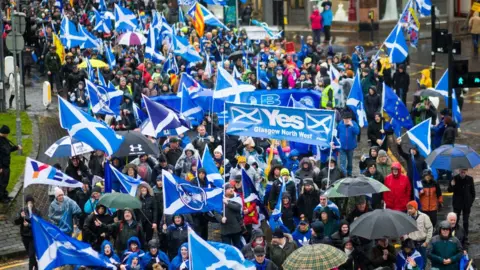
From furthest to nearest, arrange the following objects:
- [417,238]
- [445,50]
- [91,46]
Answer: [91,46], [445,50], [417,238]

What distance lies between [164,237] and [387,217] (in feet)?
11.5

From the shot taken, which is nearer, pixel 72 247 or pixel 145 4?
pixel 72 247

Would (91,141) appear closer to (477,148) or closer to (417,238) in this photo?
(417,238)

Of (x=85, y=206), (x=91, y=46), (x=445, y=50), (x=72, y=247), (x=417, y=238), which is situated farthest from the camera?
(x=91, y=46)

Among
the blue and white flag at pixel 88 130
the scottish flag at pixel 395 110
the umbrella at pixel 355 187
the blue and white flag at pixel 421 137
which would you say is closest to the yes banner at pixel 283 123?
the umbrella at pixel 355 187

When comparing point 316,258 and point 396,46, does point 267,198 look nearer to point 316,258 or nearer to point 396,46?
point 316,258

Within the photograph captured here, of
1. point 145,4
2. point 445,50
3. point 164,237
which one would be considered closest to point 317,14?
point 145,4

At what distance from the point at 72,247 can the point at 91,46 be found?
18.8 meters

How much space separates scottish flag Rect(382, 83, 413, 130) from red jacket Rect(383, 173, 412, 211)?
4521mm

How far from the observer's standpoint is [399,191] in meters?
20.2

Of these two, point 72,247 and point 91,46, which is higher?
point 91,46

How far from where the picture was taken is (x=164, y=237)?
18.8m

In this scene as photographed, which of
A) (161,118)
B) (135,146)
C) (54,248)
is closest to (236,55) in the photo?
(161,118)

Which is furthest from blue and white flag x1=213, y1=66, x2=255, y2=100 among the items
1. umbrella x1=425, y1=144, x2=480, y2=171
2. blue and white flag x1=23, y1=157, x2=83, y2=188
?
blue and white flag x1=23, y1=157, x2=83, y2=188
